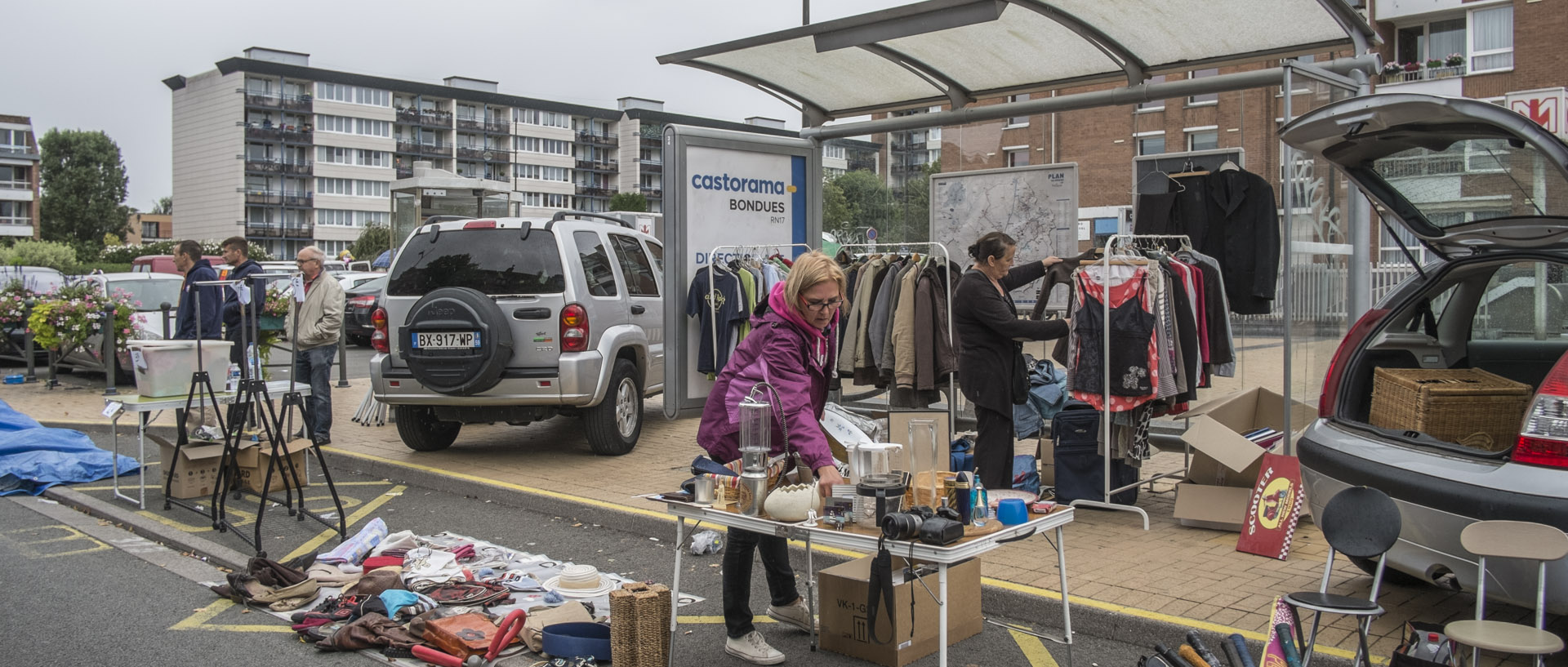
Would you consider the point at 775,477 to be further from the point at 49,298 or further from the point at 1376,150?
the point at 49,298

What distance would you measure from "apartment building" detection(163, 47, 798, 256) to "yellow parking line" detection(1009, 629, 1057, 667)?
82987 mm

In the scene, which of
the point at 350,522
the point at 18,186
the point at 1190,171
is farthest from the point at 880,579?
the point at 18,186

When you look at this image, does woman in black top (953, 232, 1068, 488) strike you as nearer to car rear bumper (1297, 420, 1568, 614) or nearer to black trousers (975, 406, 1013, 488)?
black trousers (975, 406, 1013, 488)

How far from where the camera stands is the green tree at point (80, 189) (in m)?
94.2

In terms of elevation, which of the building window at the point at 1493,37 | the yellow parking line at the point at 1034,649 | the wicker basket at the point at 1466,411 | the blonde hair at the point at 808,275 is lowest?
the yellow parking line at the point at 1034,649

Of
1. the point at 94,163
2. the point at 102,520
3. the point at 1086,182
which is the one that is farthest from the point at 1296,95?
the point at 94,163

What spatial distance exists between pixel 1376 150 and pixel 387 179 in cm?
10341

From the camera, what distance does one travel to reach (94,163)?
96250 millimetres

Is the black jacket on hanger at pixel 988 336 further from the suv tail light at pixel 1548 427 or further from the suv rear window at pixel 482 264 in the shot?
the suv rear window at pixel 482 264

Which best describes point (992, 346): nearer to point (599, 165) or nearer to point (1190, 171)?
point (1190, 171)

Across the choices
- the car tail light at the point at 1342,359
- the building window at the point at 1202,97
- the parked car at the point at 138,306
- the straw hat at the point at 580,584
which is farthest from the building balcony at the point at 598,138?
the car tail light at the point at 1342,359

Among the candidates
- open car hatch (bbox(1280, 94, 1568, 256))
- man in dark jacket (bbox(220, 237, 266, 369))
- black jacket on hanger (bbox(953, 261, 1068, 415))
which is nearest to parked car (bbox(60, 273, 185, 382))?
man in dark jacket (bbox(220, 237, 266, 369))

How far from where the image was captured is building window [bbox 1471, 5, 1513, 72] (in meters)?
32.0

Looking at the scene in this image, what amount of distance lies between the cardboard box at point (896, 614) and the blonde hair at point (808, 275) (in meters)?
1.21
